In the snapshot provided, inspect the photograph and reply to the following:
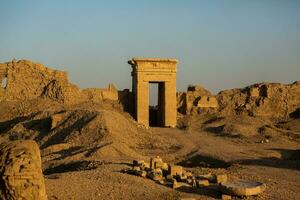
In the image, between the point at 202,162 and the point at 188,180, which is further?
the point at 202,162

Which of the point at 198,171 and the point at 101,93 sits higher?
the point at 101,93

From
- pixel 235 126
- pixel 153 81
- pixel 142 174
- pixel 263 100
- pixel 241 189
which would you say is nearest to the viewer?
pixel 241 189

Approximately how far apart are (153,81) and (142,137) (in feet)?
21.7

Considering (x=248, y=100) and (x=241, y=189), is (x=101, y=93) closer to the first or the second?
(x=248, y=100)

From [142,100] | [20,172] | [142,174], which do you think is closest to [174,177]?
[142,174]

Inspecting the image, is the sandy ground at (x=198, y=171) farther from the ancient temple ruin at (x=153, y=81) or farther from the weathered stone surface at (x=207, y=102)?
the weathered stone surface at (x=207, y=102)

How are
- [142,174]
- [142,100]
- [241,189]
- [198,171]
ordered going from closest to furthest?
[241,189], [142,174], [198,171], [142,100]

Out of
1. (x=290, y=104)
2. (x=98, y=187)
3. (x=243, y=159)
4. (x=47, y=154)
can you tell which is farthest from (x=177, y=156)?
(x=290, y=104)

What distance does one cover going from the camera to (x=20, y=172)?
7445 mm

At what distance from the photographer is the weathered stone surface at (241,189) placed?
33.9 ft

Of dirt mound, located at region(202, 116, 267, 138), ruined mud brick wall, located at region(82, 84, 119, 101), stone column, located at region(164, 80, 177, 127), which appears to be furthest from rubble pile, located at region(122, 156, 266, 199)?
ruined mud brick wall, located at region(82, 84, 119, 101)

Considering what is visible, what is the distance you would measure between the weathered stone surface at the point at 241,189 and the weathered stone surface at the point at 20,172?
437 cm

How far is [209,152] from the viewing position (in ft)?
65.5

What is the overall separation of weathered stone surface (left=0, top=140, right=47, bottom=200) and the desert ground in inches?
81.8
